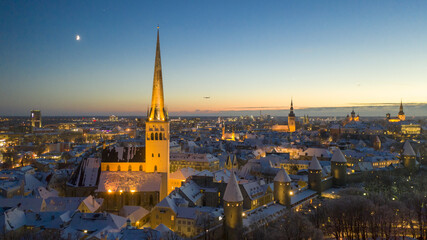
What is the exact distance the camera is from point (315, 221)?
4300 centimetres

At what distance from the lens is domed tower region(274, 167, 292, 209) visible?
162 feet

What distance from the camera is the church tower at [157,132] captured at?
5144cm

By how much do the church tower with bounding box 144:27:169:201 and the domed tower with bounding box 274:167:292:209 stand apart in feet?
56.1

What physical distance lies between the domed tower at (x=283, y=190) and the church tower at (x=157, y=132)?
673 inches

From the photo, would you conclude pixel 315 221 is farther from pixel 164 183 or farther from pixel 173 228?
pixel 164 183

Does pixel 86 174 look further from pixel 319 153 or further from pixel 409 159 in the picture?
pixel 409 159

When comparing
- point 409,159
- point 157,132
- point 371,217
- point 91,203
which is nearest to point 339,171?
point 409,159

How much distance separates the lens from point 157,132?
51.7 m

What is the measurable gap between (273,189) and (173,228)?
1948 cm

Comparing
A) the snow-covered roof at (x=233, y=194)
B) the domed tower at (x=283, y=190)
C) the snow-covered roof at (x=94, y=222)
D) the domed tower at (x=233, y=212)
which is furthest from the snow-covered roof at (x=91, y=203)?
the domed tower at (x=283, y=190)

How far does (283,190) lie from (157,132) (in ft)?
69.5

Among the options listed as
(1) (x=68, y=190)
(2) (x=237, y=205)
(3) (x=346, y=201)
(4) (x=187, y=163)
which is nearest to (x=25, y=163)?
(4) (x=187, y=163)

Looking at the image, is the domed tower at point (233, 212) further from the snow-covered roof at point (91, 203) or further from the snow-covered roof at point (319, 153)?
the snow-covered roof at point (319, 153)

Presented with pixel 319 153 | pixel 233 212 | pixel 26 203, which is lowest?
pixel 319 153
